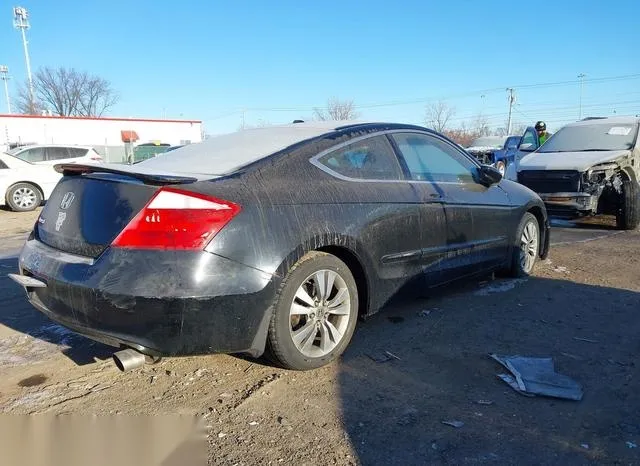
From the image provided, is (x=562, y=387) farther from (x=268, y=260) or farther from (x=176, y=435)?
(x=176, y=435)

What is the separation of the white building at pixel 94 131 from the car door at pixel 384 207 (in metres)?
35.0

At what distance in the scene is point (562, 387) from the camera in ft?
9.75

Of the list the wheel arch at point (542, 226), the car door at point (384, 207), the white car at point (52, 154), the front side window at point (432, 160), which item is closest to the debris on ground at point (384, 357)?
the car door at point (384, 207)

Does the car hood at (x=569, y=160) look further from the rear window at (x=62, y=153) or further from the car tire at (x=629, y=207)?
the rear window at (x=62, y=153)

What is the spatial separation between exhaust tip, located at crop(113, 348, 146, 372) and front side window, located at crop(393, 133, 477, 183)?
7.72ft

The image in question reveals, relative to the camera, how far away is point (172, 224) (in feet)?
8.64

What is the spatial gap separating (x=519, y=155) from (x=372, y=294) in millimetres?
8642

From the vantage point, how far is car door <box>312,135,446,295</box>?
3.45m

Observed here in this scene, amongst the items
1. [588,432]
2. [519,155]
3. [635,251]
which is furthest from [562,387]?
[519,155]

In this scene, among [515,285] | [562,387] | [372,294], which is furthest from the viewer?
[515,285]

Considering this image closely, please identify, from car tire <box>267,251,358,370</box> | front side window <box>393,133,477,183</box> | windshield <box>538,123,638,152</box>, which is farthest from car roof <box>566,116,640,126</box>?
car tire <box>267,251,358,370</box>

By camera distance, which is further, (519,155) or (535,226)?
(519,155)

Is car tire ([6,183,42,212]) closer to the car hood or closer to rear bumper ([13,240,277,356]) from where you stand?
the car hood

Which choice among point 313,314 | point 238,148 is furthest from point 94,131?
point 313,314
